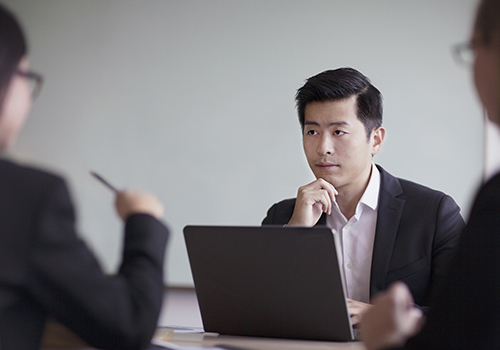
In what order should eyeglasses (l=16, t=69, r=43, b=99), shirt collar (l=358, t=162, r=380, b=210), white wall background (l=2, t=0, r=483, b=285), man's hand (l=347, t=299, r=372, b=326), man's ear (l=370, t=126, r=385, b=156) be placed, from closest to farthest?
eyeglasses (l=16, t=69, r=43, b=99), man's hand (l=347, t=299, r=372, b=326), shirt collar (l=358, t=162, r=380, b=210), man's ear (l=370, t=126, r=385, b=156), white wall background (l=2, t=0, r=483, b=285)

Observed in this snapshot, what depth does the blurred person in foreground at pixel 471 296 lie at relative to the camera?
613 millimetres

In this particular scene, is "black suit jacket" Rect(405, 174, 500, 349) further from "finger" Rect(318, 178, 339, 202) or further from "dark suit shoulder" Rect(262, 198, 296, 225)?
"dark suit shoulder" Rect(262, 198, 296, 225)

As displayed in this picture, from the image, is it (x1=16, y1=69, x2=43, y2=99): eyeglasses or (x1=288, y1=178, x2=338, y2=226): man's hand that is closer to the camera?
(x1=16, y1=69, x2=43, y2=99): eyeglasses

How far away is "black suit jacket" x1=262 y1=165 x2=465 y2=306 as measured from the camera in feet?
5.37

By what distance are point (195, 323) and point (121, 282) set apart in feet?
6.76

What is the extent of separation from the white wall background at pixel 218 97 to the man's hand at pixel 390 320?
1958 mm

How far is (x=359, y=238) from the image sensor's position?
1.84 metres

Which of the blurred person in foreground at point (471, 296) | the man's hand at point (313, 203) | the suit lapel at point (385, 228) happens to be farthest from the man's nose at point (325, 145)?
the blurred person in foreground at point (471, 296)

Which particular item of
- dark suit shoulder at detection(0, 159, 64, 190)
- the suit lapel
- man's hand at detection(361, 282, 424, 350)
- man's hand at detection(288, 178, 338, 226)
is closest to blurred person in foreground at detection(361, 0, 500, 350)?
man's hand at detection(361, 282, 424, 350)

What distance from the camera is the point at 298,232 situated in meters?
1.08

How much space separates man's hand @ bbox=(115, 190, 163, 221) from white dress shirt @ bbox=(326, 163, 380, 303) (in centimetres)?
104

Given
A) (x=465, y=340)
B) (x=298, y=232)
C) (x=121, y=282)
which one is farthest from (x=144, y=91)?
(x=465, y=340)

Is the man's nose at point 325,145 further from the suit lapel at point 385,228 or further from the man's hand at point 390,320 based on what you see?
the man's hand at point 390,320

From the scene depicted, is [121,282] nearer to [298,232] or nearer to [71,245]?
[71,245]
